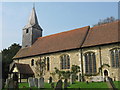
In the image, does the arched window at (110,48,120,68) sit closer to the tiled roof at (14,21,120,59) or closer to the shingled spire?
the tiled roof at (14,21,120,59)

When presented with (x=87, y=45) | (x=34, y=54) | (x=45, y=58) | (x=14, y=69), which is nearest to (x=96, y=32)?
(x=87, y=45)

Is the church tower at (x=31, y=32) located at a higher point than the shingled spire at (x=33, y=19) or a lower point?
lower

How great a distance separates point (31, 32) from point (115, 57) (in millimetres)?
19391

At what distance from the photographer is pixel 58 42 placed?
27.9 metres

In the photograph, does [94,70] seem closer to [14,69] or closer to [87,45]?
[87,45]

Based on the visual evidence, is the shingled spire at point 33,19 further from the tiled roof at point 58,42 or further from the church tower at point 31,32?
the tiled roof at point 58,42

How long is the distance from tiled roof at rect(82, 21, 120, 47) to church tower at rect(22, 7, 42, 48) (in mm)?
13531

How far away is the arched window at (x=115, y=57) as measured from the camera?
66.8ft

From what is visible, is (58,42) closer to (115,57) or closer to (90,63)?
(90,63)

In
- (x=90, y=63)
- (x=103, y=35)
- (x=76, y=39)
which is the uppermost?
(x=103, y=35)

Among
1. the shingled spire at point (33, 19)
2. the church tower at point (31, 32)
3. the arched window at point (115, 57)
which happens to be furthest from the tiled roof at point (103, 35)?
the shingled spire at point (33, 19)

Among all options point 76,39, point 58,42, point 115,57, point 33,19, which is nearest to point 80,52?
point 76,39

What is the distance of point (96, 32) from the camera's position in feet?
80.8

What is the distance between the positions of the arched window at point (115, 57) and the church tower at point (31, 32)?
17980mm
